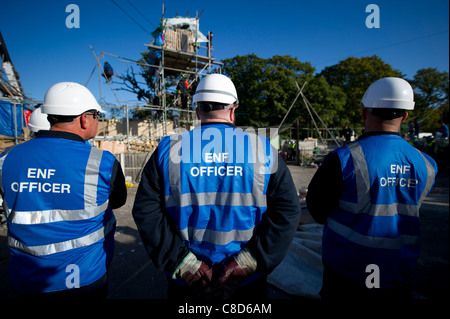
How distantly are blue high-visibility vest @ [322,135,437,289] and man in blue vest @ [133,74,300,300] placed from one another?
46cm

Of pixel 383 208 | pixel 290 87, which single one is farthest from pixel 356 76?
pixel 383 208

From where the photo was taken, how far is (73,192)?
4.82 feet

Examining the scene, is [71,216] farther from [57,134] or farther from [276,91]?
[276,91]

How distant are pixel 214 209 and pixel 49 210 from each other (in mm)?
1114

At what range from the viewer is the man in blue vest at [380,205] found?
1.48 metres

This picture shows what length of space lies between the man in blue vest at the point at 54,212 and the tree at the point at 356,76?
2859 centimetres

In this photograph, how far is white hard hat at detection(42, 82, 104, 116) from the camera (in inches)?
65.2

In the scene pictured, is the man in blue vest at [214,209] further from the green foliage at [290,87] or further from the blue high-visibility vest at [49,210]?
the green foliage at [290,87]

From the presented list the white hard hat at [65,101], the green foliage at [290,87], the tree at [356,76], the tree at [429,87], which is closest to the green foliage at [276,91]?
the green foliage at [290,87]

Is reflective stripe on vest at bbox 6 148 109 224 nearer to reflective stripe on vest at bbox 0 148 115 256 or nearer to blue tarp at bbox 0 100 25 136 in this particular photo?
reflective stripe on vest at bbox 0 148 115 256

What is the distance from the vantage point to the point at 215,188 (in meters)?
1.40
